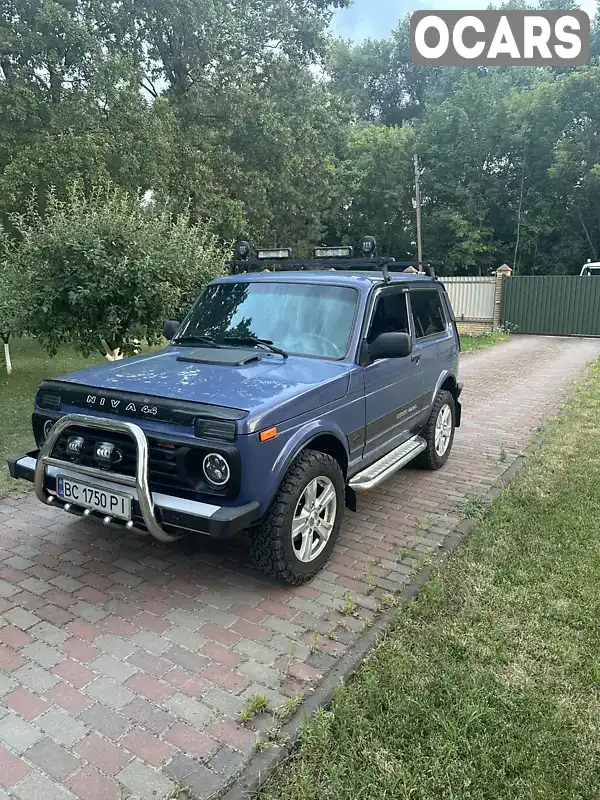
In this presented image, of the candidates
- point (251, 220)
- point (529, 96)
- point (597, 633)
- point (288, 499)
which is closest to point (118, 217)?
point (288, 499)

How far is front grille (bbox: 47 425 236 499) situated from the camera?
3.27 meters

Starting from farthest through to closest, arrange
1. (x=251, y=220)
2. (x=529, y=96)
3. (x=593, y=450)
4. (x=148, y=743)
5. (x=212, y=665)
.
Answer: (x=529, y=96), (x=251, y=220), (x=593, y=450), (x=212, y=665), (x=148, y=743)

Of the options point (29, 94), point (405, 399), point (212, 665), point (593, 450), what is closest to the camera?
point (212, 665)

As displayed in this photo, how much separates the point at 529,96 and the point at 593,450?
3015cm

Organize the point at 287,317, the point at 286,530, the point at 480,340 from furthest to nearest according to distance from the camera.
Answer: the point at 480,340, the point at 287,317, the point at 286,530

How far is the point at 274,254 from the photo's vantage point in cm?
556

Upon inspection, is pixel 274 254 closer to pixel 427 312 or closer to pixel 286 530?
pixel 427 312

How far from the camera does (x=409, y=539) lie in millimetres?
4426

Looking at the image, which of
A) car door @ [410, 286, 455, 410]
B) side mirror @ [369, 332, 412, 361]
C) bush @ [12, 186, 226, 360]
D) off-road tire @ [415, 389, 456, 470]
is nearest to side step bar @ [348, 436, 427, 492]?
off-road tire @ [415, 389, 456, 470]

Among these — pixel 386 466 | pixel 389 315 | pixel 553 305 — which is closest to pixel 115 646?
pixel 386 466

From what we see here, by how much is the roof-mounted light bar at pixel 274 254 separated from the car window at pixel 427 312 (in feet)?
3.93

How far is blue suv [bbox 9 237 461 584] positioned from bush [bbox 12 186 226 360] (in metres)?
2.87

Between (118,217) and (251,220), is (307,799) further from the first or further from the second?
(251,220)

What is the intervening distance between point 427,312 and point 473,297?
15.9 metres
